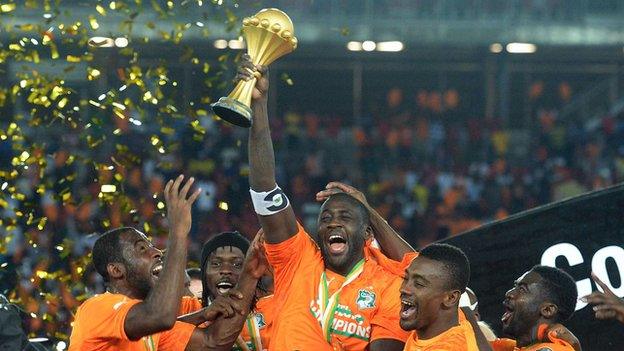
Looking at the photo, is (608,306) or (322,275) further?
(322,275)

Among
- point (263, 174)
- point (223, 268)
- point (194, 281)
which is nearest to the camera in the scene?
point (263, 174)

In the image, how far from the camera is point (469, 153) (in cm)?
2084

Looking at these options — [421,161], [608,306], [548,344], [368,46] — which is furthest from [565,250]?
[368,46]

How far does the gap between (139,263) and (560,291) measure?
6.56 feet

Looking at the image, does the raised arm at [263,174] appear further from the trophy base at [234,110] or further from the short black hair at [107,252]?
the short black hair at [107,252]

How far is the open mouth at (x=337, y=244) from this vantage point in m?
5.80

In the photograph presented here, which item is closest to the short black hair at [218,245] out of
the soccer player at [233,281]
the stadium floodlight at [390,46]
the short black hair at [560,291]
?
the soccer player at [233,281]

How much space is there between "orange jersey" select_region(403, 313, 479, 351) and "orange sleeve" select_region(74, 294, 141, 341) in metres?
1.21

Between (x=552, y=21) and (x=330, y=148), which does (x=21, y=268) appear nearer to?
(x=330, y=148)

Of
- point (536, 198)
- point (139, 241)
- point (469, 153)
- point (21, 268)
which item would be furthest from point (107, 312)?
point (469, 153)

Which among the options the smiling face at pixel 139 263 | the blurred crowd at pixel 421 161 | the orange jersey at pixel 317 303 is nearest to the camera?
the smiling face at pixel 139 263

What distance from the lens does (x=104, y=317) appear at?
531cm

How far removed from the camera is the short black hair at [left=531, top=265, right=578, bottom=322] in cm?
599

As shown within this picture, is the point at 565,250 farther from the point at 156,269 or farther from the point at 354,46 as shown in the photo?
the point at 354,46
